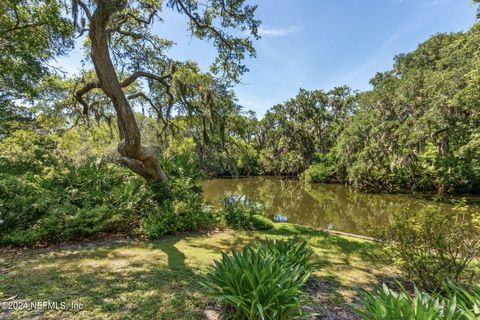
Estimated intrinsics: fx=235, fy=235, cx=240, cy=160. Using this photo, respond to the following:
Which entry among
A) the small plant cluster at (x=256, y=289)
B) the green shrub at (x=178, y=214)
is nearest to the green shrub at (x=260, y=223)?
the green shrub at (x=178, y=214)

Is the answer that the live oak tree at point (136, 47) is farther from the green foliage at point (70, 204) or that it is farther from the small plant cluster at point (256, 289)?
the small plant cluster at point (256, 289)

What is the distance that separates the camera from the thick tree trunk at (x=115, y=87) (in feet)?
14.9

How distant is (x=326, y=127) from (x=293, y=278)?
25.2m

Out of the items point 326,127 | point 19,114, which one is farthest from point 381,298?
point 326,127

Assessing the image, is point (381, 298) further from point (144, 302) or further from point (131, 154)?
point (131, 154)

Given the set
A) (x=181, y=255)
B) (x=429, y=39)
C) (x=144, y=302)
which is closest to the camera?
(x=144, y=302)

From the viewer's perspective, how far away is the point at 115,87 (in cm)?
485

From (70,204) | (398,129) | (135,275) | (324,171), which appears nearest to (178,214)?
(70,204)

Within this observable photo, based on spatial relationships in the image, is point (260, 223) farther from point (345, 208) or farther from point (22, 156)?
point (22, 156)

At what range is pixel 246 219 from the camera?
6.34 m

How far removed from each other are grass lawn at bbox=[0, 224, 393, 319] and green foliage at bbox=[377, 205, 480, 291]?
2.05ft

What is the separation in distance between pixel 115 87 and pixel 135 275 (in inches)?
147

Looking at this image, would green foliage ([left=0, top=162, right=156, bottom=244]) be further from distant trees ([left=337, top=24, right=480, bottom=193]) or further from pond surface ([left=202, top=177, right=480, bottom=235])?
distant trees ([left=337, top=24, right=480, bottom=193])

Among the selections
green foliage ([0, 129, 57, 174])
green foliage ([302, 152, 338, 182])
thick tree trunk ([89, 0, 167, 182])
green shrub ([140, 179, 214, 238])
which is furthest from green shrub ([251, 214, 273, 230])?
green foliage ([302, 152, 338, 182])
